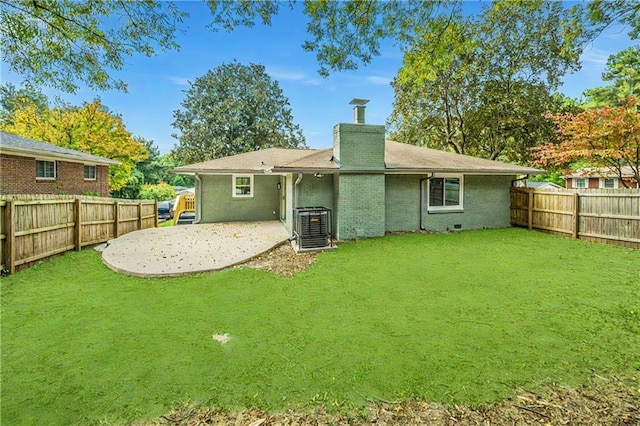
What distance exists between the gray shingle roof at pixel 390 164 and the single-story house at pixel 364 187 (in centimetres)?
3

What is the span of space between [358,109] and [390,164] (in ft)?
7.17

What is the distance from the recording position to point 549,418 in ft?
8.50

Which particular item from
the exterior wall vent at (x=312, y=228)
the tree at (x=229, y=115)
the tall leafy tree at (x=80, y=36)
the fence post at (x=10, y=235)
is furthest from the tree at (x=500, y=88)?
the fence post at (x=10, y=235)

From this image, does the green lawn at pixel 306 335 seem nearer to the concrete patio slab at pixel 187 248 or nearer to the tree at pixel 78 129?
the concrete patio slab at pixel 187 248

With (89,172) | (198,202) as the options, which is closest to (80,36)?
(198,202)

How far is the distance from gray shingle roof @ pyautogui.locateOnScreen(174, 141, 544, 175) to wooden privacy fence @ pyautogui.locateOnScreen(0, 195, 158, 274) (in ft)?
9.87

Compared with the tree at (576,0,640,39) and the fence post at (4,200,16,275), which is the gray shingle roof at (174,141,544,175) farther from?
the tree at (576,0,640,39)

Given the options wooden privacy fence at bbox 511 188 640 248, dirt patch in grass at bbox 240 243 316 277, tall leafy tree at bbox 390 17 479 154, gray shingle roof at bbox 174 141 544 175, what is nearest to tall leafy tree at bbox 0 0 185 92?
dirt patch in grass at bbox 240 243 316 277

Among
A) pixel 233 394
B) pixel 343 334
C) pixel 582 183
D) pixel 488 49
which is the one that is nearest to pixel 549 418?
pixel 343 334

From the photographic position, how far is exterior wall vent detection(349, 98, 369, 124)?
10.0 meters

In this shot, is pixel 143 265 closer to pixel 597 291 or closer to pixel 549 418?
pixel 549 418

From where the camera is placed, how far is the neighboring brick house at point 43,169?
13.1 meters

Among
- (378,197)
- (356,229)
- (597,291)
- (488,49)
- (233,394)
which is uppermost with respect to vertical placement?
(488,49)

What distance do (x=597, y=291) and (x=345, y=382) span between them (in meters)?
5.43
